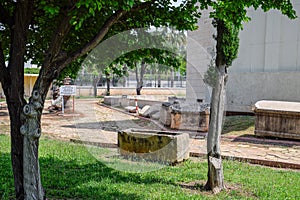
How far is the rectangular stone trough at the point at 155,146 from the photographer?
24.5 feet

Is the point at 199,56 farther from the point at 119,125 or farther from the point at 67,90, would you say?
the point at 67,90

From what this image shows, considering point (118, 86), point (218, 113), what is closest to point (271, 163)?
point (218, 113)

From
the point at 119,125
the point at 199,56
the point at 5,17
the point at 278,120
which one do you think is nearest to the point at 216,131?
the point at 5,17

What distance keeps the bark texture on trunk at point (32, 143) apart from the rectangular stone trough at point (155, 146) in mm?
3795

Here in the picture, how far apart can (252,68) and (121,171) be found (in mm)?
10513

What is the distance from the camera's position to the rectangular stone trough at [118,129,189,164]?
746 cm

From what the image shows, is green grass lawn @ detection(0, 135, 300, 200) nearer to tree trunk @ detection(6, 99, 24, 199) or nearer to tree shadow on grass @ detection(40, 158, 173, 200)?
tree shadow on grass @ detection(40, 158, 173, 200)

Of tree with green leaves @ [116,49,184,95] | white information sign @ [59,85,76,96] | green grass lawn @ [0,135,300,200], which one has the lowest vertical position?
green grass lawn @ [0,135,300,200]

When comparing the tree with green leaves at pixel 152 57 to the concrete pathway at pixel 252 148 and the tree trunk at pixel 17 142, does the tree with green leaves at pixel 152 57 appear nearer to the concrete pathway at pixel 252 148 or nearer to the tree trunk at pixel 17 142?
the tree trunk at pixel 17 142

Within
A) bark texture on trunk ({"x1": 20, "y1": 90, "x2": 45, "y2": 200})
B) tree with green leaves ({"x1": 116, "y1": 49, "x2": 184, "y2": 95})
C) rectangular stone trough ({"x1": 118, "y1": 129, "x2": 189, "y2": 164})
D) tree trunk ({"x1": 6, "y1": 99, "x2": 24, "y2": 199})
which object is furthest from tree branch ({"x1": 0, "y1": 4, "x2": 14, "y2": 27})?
rectangular stone trough ({"x1": 118, "y1": 129, "x2": 189, "y2": 164})

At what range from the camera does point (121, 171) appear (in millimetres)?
6598

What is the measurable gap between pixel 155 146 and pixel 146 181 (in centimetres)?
186

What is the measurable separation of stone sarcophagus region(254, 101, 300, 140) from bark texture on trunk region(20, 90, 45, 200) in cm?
840

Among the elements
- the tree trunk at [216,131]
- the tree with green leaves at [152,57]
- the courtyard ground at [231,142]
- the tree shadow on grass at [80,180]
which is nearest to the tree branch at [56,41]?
the tree with green leaves at [152,57]
